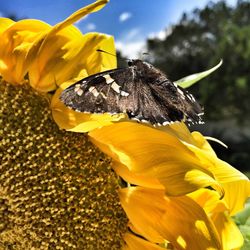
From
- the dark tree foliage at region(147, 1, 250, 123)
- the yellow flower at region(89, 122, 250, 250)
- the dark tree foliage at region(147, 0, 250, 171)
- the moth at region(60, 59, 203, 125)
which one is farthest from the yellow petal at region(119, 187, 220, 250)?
the dark tree foliage at region(147, 1, 250, 123)

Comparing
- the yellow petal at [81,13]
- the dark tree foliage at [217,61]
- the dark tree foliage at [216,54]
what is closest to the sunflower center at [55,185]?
the yellow petal at [81,13]

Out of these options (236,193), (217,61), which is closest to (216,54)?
(217,61)

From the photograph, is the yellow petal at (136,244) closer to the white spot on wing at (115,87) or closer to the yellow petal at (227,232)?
the yellow petal at (227,232)

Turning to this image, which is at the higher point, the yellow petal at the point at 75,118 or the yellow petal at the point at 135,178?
the yellow petal at the point at 75,118

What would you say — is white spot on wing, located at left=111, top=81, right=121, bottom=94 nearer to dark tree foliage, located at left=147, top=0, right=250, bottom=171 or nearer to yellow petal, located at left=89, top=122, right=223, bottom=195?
yellow petal, located at left=89, top=122, right=223, bottom=195

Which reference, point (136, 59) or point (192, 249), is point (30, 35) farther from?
point (192, 249)

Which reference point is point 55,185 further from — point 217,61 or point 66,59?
point 217,61
